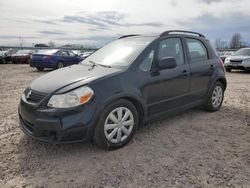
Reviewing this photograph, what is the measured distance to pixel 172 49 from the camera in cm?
439

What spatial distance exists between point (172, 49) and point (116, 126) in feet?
5.77

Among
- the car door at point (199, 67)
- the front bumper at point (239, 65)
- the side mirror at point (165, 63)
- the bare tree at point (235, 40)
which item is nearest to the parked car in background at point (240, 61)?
the front bumper at point (239, 65)

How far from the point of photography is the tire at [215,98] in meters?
5.26

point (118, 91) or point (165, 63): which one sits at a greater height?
point (165, 63)

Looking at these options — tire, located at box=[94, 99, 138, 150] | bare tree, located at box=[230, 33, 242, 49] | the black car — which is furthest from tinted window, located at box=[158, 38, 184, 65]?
bare tree, located at box=[230, 33, 242, 49]

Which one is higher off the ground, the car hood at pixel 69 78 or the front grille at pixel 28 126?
the car hood at pixel 69 78

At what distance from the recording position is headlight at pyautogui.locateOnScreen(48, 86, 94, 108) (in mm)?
3160

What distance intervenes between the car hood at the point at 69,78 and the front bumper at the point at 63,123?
0.99 feet

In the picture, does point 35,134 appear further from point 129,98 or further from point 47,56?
point 47,56

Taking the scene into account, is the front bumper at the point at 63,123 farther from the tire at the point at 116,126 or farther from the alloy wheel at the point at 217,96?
the alloy wheel at the point at 217,96

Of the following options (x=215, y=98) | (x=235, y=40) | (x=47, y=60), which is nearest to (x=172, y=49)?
(x=215, y=98)

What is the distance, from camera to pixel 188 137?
13.2 ft

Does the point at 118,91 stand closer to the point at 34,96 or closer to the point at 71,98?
the point at 71,98

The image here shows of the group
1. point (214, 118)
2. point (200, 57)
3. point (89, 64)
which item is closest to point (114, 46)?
point (89, 64)
